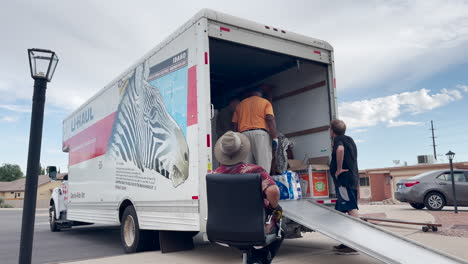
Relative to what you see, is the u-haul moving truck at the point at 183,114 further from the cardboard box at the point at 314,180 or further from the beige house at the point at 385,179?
the beige house at the point at 385,179

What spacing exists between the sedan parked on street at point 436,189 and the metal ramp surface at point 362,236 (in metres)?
9.00

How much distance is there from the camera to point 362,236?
4270 mm

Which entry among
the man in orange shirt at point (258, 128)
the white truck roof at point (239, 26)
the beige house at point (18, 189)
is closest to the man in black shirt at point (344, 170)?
the man in orange shirt at point (258, 128)

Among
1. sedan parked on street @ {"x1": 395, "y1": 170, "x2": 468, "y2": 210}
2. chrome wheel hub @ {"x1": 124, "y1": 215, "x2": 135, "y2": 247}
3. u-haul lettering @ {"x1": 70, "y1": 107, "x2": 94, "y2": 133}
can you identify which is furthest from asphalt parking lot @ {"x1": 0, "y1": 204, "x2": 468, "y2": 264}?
sedan parked on street @ {"x1": 395, "y1": 170, "x2": 468, "y2": 210}

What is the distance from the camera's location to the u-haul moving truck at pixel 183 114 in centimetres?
494

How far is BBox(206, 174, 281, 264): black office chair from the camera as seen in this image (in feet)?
10.3

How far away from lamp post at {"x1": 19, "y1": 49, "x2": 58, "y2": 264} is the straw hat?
90.0 inches

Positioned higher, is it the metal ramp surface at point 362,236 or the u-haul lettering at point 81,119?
the u-haul lettering at point 81,119

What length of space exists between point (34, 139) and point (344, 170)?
3970 mm

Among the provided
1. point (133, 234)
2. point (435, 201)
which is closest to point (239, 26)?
point (133, 234)

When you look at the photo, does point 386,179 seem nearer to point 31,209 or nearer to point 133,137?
point 133,137

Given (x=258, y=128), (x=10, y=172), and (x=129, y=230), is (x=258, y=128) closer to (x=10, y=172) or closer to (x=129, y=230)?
(x=129, y=230)

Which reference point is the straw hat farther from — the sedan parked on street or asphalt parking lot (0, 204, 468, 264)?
the sedan parked on street

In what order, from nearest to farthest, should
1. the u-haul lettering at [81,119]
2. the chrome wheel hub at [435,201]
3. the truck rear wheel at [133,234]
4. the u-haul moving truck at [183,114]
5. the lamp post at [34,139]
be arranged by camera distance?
the lamp post at [34,139], the u-haul moving truck at [183,114], the truck rear wheel at [133,234], the u-haul lettering at [81,119], the chrome wheel hub at [435,201]
